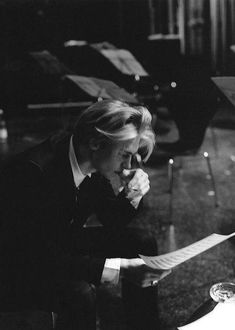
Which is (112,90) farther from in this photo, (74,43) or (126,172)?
(74,43)

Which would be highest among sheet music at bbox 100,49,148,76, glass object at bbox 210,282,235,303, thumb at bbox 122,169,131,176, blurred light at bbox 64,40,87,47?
thumb at bbox 122,169,131,176

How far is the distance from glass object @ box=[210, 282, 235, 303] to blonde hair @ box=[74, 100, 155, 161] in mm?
648

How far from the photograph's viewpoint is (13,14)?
9266 millimetres

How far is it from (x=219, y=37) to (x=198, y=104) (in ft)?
21.0

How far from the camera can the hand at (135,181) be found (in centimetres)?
212

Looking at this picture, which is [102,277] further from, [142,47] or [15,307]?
[142,47]

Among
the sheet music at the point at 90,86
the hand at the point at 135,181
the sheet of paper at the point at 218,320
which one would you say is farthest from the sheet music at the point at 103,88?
the sheet of paper at the point at 218,320

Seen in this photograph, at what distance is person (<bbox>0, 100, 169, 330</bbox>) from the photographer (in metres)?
1.63

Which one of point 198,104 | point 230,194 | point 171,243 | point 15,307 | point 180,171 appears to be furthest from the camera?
point 180,171

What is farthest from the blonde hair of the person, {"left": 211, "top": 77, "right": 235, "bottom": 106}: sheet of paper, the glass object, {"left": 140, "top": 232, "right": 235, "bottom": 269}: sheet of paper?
the glass object

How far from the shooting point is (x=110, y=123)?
1.74 metres

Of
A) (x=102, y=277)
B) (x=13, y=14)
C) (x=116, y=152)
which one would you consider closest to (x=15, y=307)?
(x=102, y=277)

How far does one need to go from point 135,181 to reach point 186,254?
2.16ft

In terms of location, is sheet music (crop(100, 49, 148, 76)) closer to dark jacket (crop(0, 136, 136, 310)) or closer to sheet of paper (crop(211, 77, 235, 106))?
sheet of paper (crop(211, 77, 235, 106))
